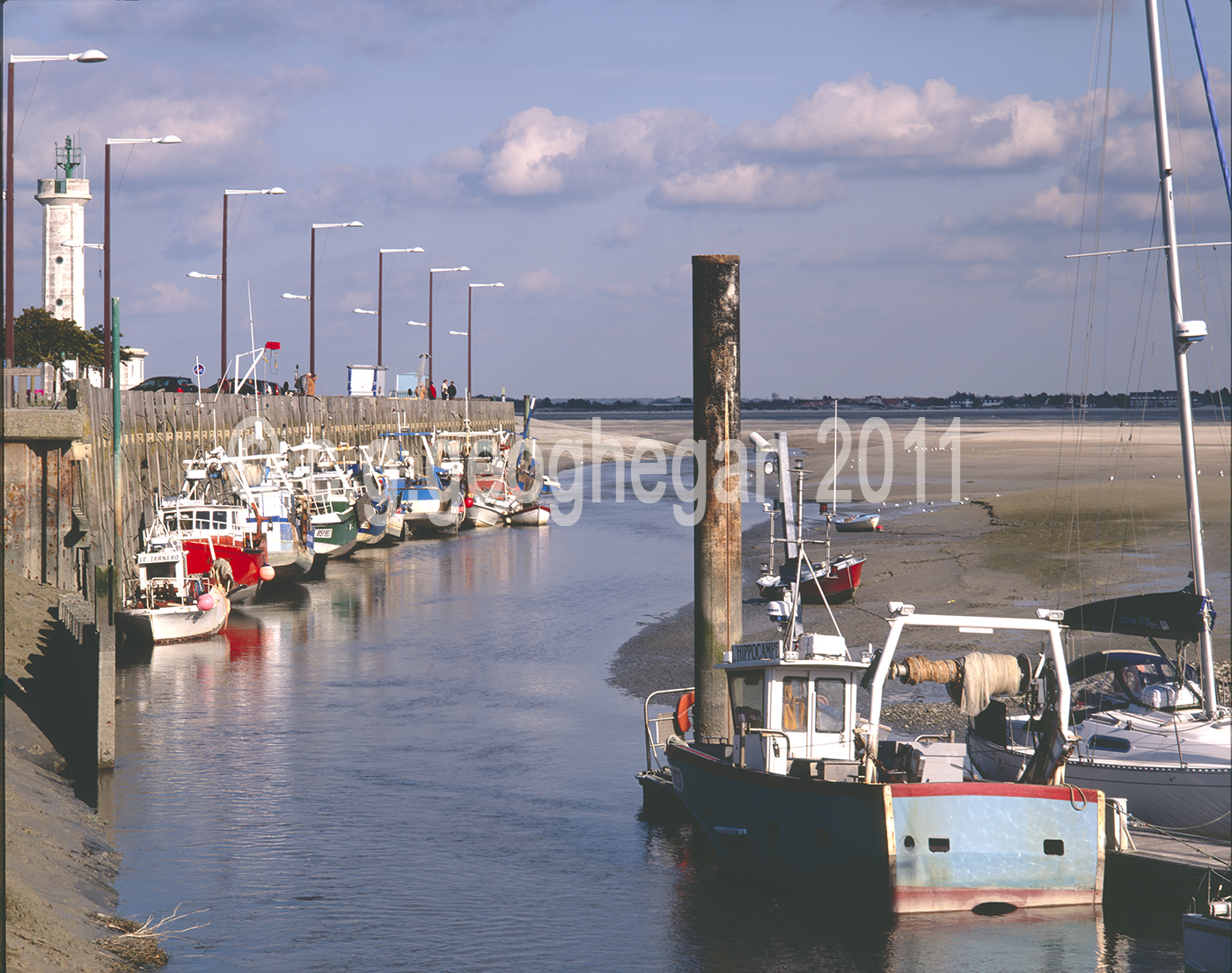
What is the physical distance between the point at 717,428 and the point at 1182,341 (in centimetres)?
729

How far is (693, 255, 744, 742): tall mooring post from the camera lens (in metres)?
16.5

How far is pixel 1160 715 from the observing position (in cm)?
1695

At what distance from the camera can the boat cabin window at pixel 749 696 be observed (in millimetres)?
15508

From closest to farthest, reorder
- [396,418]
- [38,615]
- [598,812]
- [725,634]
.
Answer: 1. [725,634]
2. [598,812]
3. [38,615]
4. [396,418]

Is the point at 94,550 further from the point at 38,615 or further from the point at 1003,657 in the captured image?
the point at 1003,657

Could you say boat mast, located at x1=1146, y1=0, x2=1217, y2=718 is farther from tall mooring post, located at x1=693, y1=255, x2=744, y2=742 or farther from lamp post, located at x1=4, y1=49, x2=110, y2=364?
lamp post, located at x1=4, y1=49, x2=110, y2=364

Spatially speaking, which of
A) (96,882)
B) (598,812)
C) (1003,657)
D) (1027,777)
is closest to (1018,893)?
(1027,777)

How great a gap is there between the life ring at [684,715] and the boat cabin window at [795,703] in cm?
398

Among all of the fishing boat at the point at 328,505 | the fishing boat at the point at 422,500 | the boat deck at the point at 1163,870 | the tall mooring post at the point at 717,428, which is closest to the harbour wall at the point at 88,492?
the fishing boat at the point at 328,505

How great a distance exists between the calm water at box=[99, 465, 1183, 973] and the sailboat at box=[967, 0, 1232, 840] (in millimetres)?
2213

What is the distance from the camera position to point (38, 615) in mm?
24922

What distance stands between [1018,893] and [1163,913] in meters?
1.82

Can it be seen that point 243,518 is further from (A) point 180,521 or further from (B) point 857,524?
(B) point 857,524

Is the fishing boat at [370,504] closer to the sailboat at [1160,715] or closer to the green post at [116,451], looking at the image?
the green post at [116,451]
